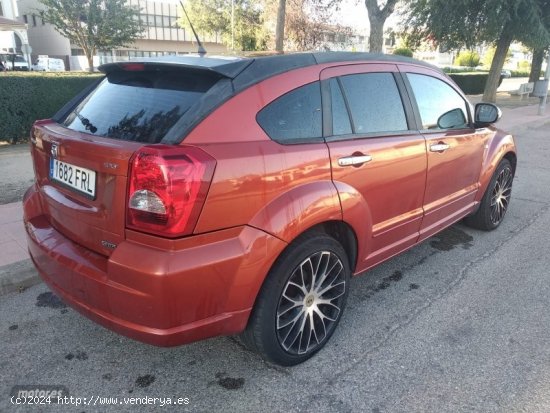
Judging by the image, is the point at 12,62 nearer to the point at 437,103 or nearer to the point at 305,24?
the point at 305,24

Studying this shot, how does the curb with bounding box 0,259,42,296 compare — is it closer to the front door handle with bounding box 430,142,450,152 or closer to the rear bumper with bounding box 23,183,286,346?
the rear bumper with bounding box 23,183,286,346

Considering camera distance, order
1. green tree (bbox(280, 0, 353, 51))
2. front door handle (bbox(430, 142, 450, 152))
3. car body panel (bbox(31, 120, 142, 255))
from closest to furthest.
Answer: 1. car body panel (bbox(31, 120, 142, 255))
2. front door handle (bbox(430, 142, 450, 152))
3. green tree (bbox(280, 0, 353, 51))

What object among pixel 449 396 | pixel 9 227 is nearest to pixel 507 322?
pixel 449 396

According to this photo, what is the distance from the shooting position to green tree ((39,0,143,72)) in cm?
3469

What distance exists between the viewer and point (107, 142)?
222 centimetres

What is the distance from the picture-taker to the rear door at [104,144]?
2145 mm

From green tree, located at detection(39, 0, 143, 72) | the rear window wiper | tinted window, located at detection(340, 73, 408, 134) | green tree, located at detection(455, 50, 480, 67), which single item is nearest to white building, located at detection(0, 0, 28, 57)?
green tree, located at detection(39, 0, 143, 72)

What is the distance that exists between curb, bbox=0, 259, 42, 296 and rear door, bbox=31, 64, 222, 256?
3.78 ft

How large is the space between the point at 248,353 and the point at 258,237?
92cm

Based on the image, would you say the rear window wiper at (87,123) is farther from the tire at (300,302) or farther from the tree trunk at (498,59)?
the tree trunk at (498,59)

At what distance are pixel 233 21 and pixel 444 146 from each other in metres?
35.4

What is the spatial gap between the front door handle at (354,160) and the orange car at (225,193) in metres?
0.01

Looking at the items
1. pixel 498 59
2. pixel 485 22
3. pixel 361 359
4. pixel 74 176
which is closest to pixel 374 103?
pixel 361 359

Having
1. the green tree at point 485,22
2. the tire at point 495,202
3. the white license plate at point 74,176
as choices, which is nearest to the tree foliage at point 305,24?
the green tree at point 485,22
